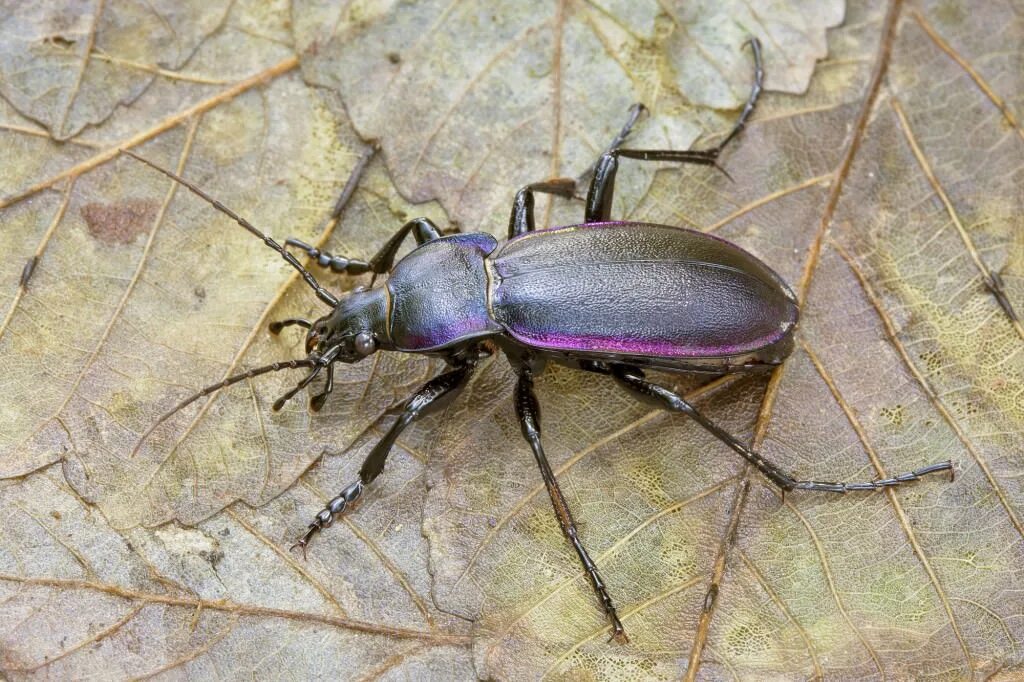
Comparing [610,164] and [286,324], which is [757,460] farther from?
[286,324]

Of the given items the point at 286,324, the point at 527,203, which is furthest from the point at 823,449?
the point at 286,324

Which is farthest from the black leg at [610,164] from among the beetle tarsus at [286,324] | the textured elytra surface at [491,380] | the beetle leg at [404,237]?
the beetle tarsus at [286,324]

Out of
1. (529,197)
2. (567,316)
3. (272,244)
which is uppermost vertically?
(272,244)

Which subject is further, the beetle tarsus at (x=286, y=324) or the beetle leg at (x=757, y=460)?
the beetle tarsus at (x=286, y=324)

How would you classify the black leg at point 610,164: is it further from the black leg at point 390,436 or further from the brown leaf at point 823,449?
the black leg at point 390,436

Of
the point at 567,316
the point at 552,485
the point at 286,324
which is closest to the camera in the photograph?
the point at 567,316

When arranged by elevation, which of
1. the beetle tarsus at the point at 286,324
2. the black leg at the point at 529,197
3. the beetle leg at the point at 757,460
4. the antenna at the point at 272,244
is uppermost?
the antenna at the point at 272,244

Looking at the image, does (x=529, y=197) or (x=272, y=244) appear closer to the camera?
(x=272, y=244)
